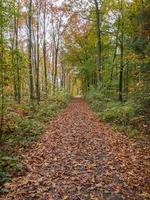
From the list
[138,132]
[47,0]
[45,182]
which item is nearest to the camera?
[45,182]

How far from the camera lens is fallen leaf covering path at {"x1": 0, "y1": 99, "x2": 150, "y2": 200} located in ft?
19.6

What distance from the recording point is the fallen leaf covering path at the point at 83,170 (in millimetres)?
5961

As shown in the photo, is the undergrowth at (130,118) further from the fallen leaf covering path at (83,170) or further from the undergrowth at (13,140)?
the undergrowth at (13,140)

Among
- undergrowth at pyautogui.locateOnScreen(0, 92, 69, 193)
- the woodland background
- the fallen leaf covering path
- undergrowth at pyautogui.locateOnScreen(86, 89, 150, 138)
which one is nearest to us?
the fallen leaf covering path

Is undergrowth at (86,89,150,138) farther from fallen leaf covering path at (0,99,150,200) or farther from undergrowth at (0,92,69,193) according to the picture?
undergrowth at (0,92,69,193)

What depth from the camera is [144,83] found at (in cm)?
1395

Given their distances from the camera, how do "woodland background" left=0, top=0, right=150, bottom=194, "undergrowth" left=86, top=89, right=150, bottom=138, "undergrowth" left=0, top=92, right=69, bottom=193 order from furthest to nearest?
"undergrowth" left=86, top=89, right=150, bottom=138 < "woodland background" left=0, top=0, right=150, bottom=194 < "undergrowth" left=0, top=92, right=69, bottom=193

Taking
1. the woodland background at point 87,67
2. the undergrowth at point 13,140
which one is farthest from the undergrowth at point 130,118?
the undergrowth at point 13,140

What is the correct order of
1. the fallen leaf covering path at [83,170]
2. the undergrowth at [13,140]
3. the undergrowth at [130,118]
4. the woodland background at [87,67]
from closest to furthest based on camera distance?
the fallen leaf covering path at [83,170]
the undergrowth at [13,140]
the woodland background at [87,67]
the undergrowth at [130,118]

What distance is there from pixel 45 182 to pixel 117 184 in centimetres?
167

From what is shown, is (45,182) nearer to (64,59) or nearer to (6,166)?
(6,166)

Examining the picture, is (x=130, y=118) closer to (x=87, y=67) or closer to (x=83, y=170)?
(x=83, y=170)

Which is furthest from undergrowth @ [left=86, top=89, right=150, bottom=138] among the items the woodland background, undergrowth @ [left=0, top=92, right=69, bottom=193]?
undergrowth @ [left=0, top=92, right=69, bottom=193]

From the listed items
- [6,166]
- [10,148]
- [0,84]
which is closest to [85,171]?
[6,166]
